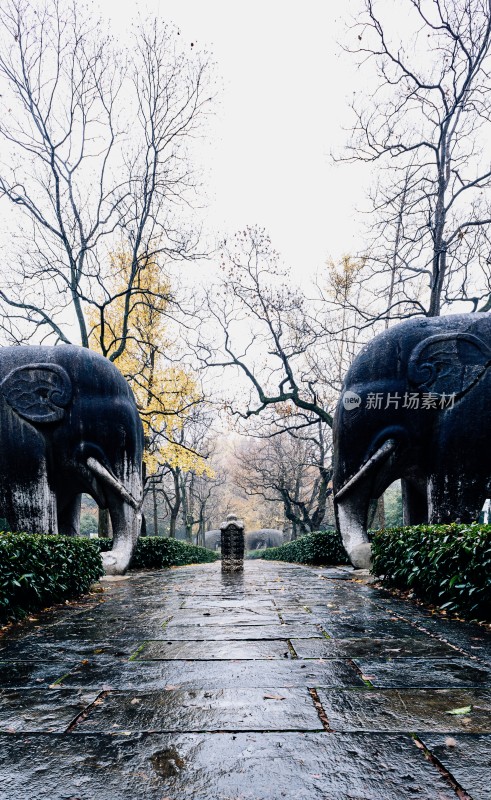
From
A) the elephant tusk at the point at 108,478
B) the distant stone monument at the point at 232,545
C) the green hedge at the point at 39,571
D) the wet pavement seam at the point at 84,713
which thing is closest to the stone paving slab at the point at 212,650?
the wet pavement seam at the point at 84,713

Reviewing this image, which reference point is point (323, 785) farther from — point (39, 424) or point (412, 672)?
point (39, 424)

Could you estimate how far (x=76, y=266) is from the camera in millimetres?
13859

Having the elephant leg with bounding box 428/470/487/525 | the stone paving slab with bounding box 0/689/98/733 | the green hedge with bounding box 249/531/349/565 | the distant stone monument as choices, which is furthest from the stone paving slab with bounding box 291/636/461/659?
the green hedge with bounding box 249/531/349/565

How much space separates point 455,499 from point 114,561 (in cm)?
507

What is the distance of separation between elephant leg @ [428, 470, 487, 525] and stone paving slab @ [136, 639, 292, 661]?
4231mm

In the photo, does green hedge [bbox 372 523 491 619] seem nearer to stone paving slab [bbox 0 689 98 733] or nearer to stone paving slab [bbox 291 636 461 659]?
stone paving slab [bbox 291 636 461 659]

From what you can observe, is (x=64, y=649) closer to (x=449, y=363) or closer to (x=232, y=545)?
(x=449, y=363)

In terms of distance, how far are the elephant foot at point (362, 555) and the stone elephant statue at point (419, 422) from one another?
2 centimetres

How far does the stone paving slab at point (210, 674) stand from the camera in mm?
2699

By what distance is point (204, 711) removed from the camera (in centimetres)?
232

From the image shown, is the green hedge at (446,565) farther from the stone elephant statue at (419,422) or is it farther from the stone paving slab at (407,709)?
the stone paving slab at (407,709)

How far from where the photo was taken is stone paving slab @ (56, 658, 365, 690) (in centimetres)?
270

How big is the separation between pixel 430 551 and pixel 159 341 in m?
13.6

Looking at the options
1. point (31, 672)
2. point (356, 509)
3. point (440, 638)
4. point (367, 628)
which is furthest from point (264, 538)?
point (31, 672)
